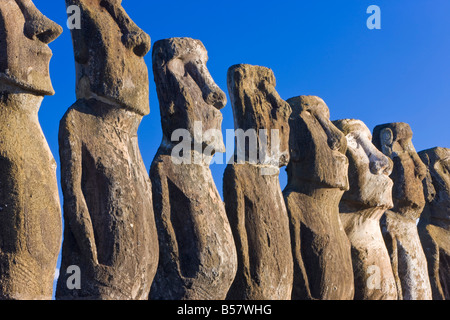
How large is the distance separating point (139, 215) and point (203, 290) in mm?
1020

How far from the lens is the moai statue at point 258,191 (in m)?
8.05

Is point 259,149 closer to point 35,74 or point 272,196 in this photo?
point 272,196

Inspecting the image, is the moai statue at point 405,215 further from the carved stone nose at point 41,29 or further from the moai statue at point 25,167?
the carved stone nose at point 41,29

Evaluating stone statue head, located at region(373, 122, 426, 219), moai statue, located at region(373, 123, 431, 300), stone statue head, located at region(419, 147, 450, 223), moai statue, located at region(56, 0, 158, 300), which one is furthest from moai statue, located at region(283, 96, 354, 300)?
stone statue head, located at region(419, 147, 450, 223)

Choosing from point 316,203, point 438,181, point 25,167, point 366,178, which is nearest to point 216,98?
point 316,203

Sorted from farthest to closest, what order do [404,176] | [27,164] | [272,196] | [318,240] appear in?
1. [404,176]
2. [318,240]
3. [272,196]
4. [27,164]

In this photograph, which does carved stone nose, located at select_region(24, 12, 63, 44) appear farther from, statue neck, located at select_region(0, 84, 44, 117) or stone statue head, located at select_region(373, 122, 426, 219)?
stone statue head, located at select_region(373, 122, 426, 219)

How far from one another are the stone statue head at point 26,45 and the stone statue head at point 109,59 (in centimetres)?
45

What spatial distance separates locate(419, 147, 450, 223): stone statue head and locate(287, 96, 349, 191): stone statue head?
334 cm

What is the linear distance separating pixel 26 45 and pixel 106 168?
1.20 m

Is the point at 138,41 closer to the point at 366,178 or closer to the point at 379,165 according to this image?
the point at 366,178

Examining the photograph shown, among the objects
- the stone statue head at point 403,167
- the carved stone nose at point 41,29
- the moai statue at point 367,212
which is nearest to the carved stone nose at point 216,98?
the carved stone nose at point 41,29

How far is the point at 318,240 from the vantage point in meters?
8.98

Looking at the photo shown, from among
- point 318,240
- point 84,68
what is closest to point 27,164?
point 84,68
